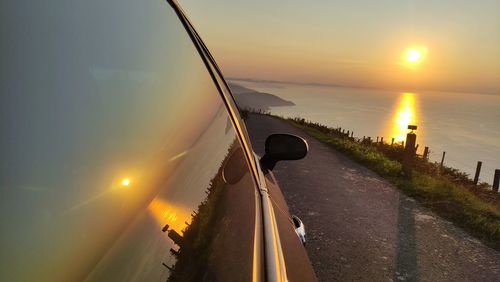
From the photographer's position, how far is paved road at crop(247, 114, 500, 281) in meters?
4.29

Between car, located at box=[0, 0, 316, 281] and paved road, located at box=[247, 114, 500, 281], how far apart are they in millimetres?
2963

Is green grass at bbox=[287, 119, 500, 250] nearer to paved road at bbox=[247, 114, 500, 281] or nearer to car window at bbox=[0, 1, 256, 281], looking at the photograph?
paved road at bbox=[247, 114, 500, 281]

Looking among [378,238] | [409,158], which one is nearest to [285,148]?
[378,238]

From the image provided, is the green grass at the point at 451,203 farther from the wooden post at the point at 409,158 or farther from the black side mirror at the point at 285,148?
the black side mirror at the point at 285,148

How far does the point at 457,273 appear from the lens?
14.3ft

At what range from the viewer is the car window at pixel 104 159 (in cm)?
70

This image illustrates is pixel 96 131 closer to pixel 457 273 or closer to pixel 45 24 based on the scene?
pixel 45 24

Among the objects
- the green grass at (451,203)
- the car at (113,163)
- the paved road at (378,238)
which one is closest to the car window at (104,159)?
the car at (113,163)

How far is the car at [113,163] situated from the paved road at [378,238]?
296cm

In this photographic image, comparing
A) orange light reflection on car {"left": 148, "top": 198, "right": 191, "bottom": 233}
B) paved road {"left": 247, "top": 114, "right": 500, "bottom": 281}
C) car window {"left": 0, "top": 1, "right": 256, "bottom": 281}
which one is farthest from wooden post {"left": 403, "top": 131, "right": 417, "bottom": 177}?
orange light reflection on car {"left": 148, "top": 198, "right": 191, "bottom": 233}

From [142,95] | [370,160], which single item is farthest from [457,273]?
[370,160]

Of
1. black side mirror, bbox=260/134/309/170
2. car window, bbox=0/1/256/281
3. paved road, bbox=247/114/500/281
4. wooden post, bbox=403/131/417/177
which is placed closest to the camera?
car window, bbox=0/1/256/281

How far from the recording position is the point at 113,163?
0.96 metres

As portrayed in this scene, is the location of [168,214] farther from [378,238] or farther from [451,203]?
[451,203]
